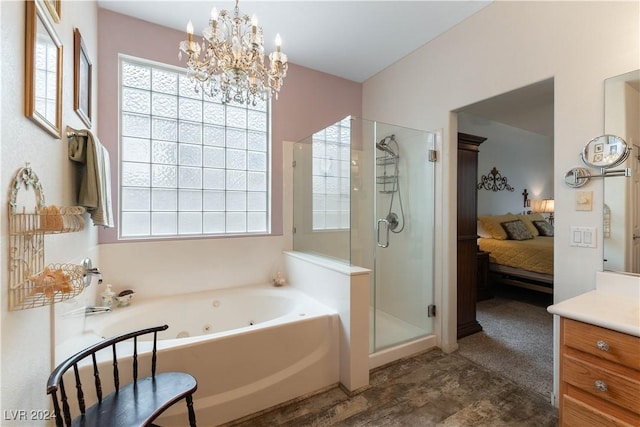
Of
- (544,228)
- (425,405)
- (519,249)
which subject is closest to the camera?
(425,405)

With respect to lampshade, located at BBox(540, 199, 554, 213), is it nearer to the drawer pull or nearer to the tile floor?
the tile floor

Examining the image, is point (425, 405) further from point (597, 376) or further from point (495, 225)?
point (495, 225)

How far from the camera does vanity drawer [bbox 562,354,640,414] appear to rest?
1109 millimetres

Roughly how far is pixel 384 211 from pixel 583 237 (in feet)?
4.66

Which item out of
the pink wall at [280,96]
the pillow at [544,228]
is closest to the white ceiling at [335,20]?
the pink wall at [280,96]

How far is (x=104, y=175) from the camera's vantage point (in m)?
1.74

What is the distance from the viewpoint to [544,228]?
192 inches

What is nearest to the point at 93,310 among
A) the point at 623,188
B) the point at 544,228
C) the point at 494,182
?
the point at 623,188

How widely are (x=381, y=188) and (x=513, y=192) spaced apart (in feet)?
13.6

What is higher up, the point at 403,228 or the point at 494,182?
the point at 494,182

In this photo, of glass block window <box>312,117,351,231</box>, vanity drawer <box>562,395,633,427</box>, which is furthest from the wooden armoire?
vanity drawer <box>562,395,633,427</box>

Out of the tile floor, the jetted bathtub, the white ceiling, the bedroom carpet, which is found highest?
the white ceiling

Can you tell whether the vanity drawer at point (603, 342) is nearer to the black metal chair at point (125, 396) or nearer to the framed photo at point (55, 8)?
the black metal chair at point (125, 396)

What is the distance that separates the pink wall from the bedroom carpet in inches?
89.3
